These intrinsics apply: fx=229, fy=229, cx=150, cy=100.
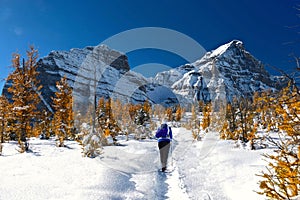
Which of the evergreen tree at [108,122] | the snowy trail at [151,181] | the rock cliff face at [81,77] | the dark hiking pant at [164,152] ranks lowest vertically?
the snowy trail at [151,181]

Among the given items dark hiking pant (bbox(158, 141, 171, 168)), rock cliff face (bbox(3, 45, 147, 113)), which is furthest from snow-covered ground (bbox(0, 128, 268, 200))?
rock cliff face (bbox(3, 45, 147, 113))

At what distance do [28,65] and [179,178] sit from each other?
11159 millimetres

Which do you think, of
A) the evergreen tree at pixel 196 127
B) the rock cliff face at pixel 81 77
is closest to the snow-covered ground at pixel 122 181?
the evergreen tree at pixel 196 127

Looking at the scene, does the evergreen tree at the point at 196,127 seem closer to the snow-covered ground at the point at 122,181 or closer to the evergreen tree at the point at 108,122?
the evergreen tree at the point at 108,122

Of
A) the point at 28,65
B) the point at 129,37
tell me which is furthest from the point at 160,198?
the point at 129,37

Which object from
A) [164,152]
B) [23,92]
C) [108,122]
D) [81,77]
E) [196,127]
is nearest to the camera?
[164,152]

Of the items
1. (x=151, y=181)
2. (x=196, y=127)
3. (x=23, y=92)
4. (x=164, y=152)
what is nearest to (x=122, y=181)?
(x=151, y=181)

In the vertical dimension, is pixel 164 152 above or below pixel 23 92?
below

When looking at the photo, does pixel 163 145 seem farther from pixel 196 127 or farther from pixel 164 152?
pixel 196 127

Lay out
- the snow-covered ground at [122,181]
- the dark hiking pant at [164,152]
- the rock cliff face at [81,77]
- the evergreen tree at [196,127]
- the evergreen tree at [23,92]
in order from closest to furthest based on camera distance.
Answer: the snow-covered ground at [122,181] < the dark hiking pant at [164,152] < the evergreen tree at [23,92] < the evergreen tree at [196,127] < the rock cliff face at [81,77]

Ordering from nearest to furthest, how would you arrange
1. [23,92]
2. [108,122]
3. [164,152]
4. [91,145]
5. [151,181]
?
[151,181] → [164,152] → [91,145] → [23,92] → [108,122]

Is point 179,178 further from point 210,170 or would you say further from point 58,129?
point 58,129

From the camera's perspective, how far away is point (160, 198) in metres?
5.16

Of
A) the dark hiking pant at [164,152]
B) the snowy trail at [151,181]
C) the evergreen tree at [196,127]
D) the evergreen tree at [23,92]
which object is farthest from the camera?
the evergreen tree at [196,127]
